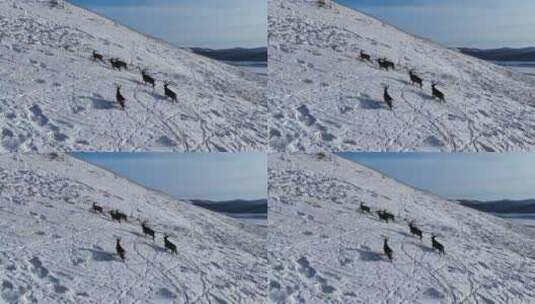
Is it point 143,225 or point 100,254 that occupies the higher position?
point 143,225

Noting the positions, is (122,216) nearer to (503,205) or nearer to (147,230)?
(147,230)

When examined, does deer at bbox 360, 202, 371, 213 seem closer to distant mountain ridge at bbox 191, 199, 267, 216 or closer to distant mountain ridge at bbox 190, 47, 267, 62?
distant mountain ridge at bbox 191, 199, 267, 216

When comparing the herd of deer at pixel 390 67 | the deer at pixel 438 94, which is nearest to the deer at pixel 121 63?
the herd of deer at pixel 390 67

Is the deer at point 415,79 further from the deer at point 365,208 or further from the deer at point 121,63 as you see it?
the deer at point 121,63

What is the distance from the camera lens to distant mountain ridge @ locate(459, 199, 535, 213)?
4.78 meters

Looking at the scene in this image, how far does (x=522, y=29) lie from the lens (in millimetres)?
4832

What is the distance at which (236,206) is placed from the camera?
15.7 feet

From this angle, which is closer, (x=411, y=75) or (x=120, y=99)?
(x=120, y=99)

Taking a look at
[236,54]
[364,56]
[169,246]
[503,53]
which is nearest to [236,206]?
[169,246]

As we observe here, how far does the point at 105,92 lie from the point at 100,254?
83 centimetres

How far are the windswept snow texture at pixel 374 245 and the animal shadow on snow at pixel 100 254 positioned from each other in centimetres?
82

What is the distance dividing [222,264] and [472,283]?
1.31 meters

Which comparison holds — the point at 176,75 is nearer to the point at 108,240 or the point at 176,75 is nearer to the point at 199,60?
the point at 199,60

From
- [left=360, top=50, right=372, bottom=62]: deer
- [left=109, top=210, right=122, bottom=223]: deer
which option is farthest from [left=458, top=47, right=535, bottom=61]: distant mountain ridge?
[left=109, top=210, right=122, bottom=223]: deer
